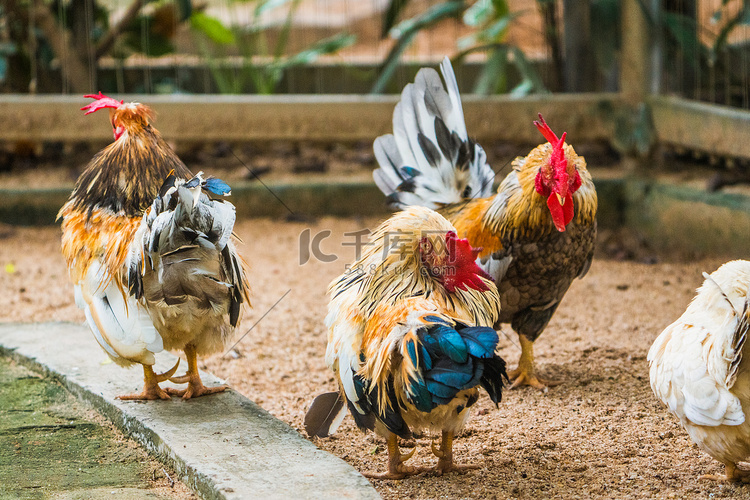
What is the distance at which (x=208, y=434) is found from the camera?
3.31 m

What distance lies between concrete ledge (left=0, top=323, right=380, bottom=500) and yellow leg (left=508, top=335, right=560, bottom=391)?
140 cm

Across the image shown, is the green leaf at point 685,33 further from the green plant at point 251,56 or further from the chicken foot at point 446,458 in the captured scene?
the chicken foot at point 446,458

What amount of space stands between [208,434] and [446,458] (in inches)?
39.8

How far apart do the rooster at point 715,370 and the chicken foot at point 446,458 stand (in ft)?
2.69

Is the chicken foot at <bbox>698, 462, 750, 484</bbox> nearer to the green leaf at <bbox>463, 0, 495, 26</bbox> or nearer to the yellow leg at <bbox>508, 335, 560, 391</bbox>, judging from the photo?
the yellow leg at <bbox>508, 335, 560, 391</bbox>

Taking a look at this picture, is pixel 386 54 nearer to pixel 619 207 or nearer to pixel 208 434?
pixel 619 207

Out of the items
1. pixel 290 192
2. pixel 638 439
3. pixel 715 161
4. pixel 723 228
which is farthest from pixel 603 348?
pixel 290 192

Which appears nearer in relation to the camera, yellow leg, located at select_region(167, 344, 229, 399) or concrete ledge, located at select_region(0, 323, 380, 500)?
concrete ledge, located at select_region(0, 323, 380, 500)

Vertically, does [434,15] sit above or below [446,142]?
above

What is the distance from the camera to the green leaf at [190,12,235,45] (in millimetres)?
8719

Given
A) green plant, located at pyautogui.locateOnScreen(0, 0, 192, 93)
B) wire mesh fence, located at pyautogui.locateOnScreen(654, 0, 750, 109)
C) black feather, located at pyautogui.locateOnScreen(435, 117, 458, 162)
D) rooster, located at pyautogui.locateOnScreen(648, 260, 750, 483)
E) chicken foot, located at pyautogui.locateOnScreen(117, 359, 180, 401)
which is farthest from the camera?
green plant, located at pyautogui.locateOnScreen(0, 0, 192, 93)

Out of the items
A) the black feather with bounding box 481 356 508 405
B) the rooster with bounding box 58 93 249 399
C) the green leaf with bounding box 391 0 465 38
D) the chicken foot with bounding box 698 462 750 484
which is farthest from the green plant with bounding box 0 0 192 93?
the chicken foot with bounding box 698 462 750 484

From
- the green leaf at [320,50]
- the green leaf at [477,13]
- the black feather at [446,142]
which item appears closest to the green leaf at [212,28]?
the green leaf at [320,50]

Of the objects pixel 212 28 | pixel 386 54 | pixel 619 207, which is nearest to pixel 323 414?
pixel 619 207
